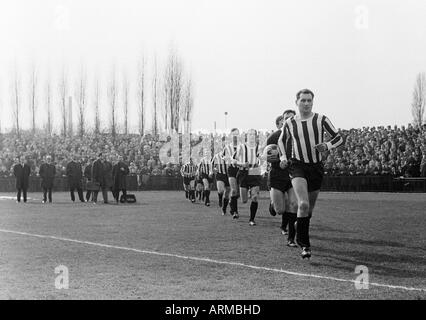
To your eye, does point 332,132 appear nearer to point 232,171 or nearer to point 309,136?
point 309,136

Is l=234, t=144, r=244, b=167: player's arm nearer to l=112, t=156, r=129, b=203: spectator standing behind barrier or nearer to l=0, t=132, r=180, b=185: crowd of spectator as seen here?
l=112, t=156, r=129, b=203: spectator standing behind barrier

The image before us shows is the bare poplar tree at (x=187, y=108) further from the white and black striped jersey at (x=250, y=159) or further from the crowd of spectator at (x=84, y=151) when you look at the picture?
the white and black striped jersey at (x=250, y=159)

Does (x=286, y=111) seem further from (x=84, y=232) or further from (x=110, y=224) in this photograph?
(x=110, y=224)

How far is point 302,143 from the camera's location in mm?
10234

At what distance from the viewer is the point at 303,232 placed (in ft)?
33.2

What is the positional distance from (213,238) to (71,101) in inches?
2055

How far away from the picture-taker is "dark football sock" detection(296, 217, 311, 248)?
9953mm

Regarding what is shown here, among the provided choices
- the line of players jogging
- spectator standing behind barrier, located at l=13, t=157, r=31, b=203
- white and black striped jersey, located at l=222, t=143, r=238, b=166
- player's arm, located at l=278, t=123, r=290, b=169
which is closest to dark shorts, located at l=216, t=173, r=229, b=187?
white and black striped jersey, located at l=222, t=143, r=238, b=166

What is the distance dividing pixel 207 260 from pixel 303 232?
1.46m

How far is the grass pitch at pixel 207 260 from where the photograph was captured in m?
7.26

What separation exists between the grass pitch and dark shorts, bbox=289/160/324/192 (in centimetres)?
105

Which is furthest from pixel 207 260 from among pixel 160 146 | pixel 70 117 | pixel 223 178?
pixel 70 117

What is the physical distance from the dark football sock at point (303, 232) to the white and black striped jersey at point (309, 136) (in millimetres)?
Result: 855
